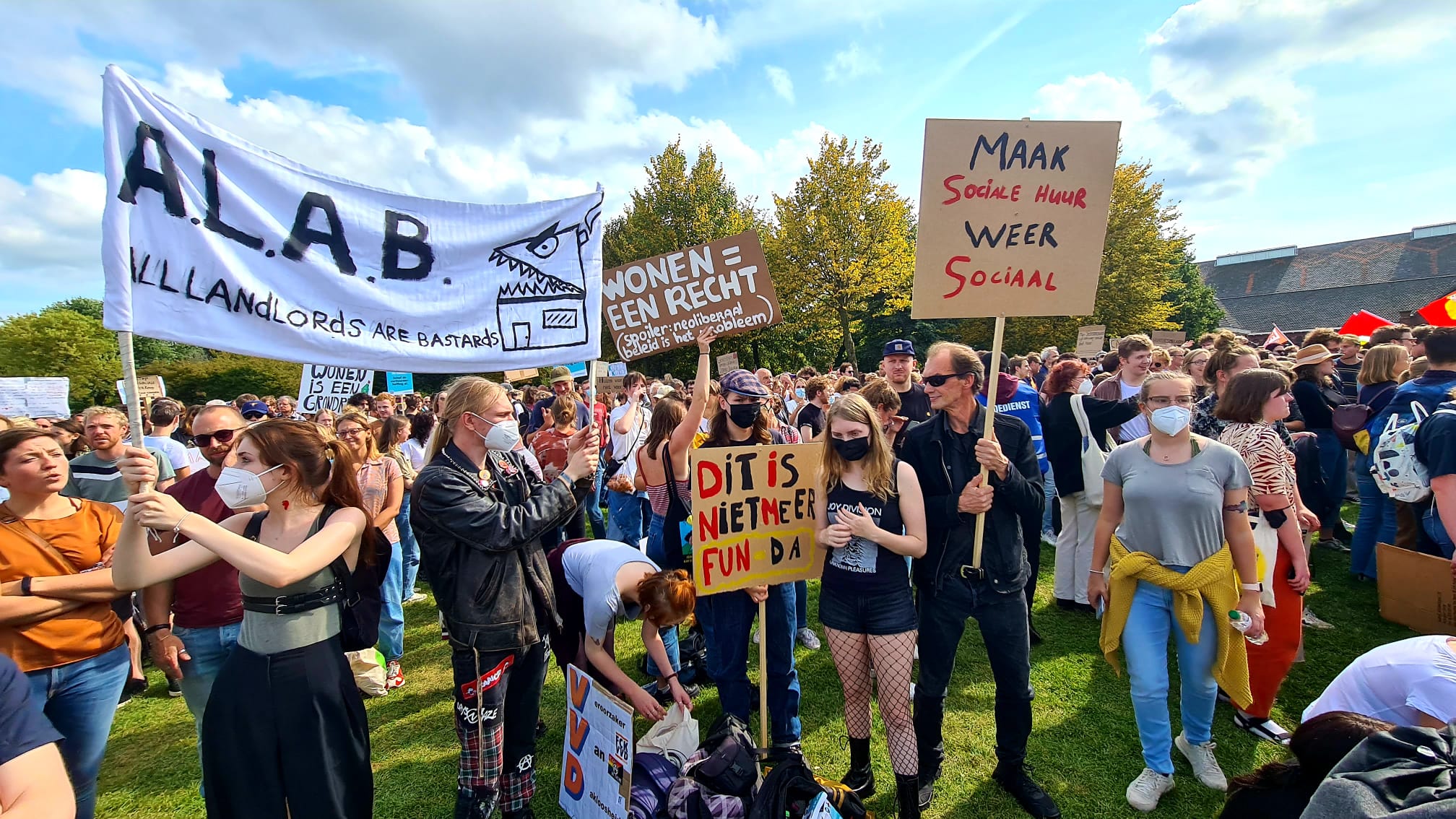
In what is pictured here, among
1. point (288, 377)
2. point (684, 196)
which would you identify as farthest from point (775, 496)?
point (288, 377)

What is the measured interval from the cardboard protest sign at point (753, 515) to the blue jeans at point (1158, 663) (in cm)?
178

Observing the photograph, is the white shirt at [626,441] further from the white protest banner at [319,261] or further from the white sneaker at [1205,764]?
the white sneaker at [1205,764]

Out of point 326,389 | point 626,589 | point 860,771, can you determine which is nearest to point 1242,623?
point 860,771

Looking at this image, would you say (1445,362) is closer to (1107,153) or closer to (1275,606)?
(1275,606)

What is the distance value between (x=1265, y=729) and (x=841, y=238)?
23.2m

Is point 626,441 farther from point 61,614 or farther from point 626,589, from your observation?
point 61,614

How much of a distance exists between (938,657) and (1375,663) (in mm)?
1656

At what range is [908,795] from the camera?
10.3ft

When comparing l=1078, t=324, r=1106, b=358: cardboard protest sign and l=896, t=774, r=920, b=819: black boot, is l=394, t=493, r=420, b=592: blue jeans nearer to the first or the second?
l=896, t=774, r=920, b=819: black boot

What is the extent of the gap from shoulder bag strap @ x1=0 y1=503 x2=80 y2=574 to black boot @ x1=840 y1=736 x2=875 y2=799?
3846 millimetres

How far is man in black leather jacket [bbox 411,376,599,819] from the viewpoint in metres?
2.89

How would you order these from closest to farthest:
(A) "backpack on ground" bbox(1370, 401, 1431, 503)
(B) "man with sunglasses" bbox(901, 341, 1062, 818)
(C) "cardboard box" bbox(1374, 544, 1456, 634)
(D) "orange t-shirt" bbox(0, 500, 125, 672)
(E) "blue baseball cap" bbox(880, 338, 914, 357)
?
(D) "orange t-shirt" bbox(0, 500, 125, 672)
(B) "man with sunglasses" bbox(901, 341, 1062, 818)
(A) "backpack on ground" bbox(1370, 401, 1431, 503)
(C) "cardboard box" bbox(1374, 544, 1456, 634)
(E) "blue baseball cap" bbox(880, 338, 914, 357)

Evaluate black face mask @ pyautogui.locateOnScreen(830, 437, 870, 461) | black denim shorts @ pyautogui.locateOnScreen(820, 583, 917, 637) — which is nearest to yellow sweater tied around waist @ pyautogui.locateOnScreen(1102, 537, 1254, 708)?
black denim shorts @ pyautogui.locateOnScreen(820, 583, 917, 637)

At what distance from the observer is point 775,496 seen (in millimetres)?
3262
